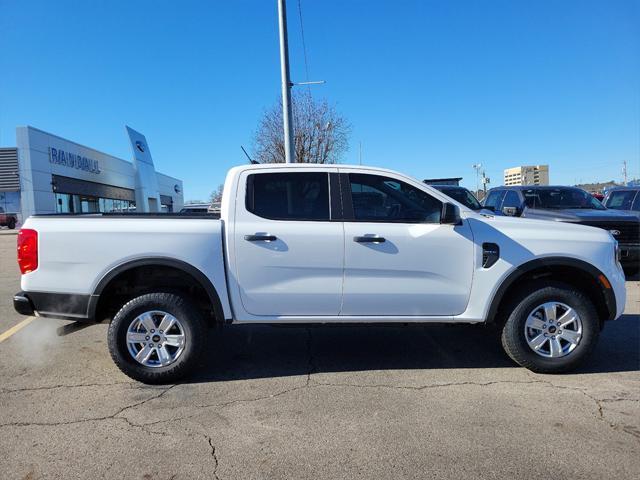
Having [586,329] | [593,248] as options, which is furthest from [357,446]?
[593,248]

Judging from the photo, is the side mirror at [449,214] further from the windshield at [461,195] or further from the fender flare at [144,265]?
the windshield at [461,195]

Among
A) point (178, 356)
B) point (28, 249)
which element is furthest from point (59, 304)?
point (178, 356)

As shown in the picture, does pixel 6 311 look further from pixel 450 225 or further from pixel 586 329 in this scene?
pixel 586 329

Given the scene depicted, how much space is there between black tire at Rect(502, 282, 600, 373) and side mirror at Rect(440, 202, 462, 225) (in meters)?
1.00

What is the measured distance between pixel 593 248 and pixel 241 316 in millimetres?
3261

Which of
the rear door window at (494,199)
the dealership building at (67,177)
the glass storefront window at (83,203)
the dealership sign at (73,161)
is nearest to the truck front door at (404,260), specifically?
the rear door window at (494,199)

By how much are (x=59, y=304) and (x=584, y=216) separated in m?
8.81

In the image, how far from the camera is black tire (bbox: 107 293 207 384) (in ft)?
13.3

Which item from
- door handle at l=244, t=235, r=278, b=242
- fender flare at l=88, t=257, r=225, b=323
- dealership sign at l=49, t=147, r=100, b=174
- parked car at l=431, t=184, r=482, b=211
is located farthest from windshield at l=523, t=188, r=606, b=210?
dealership sign at l=49, t=147, r=100, b=174

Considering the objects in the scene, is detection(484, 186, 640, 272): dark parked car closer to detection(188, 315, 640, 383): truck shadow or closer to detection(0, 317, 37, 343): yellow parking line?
detection(188, 315, 640, 383): truck shadow

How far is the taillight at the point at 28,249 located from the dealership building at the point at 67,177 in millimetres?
21979

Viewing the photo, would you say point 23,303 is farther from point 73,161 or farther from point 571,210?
point 73,161

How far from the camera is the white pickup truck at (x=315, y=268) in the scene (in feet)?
13.4

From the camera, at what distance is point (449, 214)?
13.4ft
